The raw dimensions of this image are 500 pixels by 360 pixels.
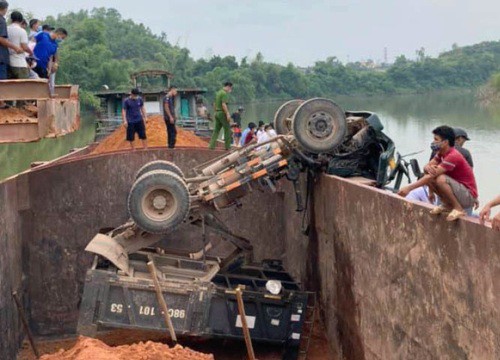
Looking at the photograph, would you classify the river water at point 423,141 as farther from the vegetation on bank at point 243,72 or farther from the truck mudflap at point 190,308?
the truck mudflap at point 190,308

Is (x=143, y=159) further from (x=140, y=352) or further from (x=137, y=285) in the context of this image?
(x=140, y=352)

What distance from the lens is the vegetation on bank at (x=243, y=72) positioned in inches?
2549

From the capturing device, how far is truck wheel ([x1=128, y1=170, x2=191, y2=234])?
33.8ft

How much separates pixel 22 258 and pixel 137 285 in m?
3.03

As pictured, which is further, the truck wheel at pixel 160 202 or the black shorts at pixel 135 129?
the black shorts at pixel 135 129

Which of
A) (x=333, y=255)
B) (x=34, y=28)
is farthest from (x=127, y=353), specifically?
(x=34, y=28)

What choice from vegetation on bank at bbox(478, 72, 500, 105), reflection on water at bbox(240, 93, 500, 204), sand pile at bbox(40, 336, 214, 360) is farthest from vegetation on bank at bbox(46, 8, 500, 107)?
sand pile at bbox(40, 336, 214, 360)

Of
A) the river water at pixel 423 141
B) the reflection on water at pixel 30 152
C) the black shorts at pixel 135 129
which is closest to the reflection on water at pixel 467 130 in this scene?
the river water at pixel 423 141

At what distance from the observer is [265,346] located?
998 centimetres

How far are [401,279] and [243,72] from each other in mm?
79732

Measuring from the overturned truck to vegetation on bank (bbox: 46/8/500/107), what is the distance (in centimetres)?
4689

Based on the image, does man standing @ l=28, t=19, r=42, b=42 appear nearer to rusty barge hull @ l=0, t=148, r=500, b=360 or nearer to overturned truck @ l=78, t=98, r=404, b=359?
rusty barge hull @ l=0, t=148, r=500, b=360

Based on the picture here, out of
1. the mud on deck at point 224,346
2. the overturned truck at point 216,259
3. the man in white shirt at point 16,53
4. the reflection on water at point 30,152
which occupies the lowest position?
the mud on deck at point 224,346

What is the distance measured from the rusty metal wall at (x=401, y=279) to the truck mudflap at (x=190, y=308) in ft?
2.31
